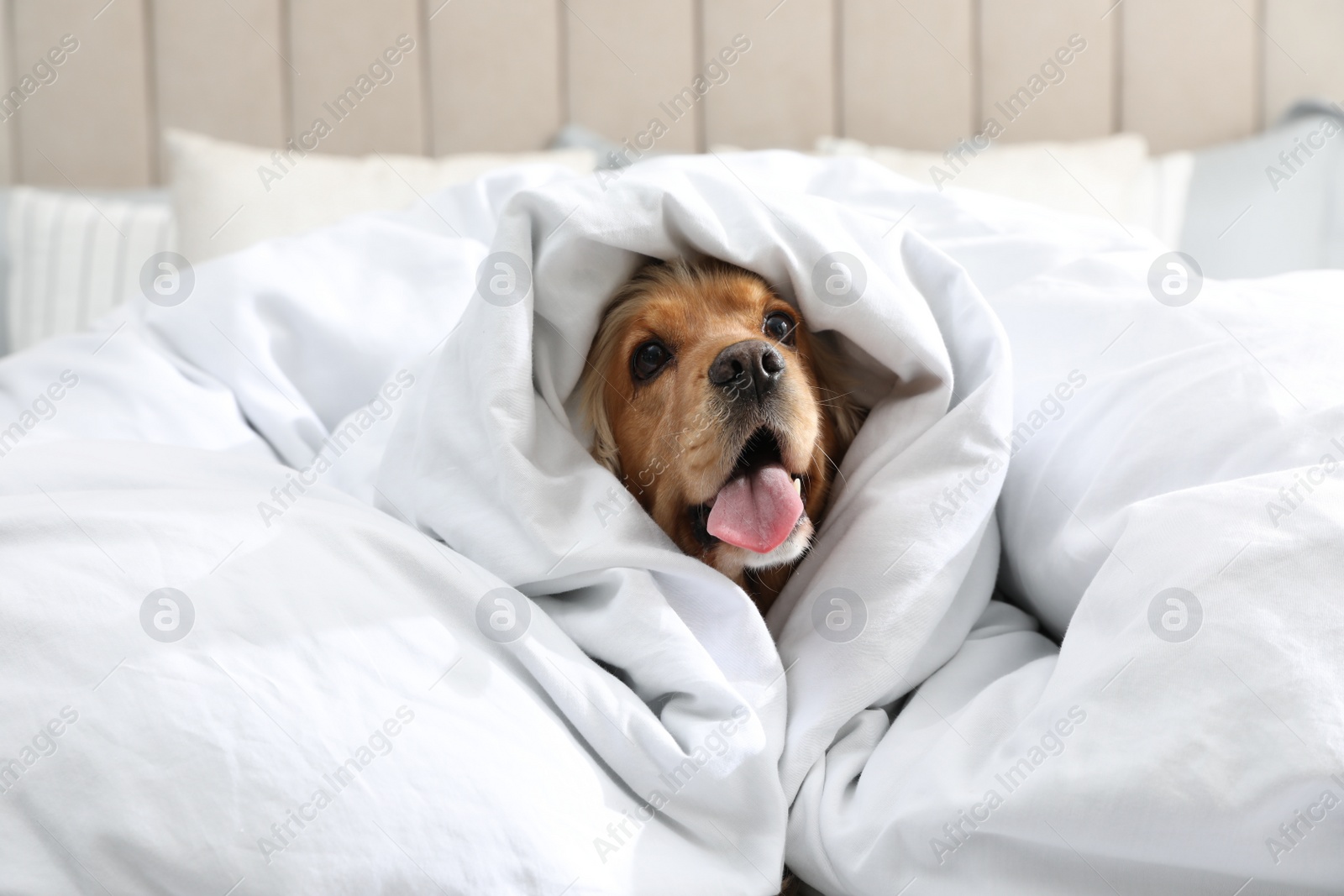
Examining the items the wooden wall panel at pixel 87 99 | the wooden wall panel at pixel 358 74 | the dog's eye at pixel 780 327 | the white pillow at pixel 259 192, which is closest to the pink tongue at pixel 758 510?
the dog's eye at pixel 780 327

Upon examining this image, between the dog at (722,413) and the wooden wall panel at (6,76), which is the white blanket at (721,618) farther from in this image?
the wooden wall panel at (6,76)

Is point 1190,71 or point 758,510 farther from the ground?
point 1190,71

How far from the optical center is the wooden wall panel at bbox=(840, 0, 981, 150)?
252cm

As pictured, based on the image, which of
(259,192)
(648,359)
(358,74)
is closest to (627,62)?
(358,74)

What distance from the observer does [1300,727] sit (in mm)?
628

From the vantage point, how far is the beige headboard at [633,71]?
2.50 meters

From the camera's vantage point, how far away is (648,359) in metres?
1.21

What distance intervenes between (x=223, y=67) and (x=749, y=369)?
218 cm

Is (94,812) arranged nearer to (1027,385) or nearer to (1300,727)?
(1300,727)

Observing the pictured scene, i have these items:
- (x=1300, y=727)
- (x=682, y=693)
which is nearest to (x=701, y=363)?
(x=682, y=693)

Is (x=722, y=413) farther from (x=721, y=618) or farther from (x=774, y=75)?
(x=774, y=75)

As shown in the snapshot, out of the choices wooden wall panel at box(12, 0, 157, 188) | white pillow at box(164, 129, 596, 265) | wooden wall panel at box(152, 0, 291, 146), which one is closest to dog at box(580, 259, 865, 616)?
white pillow at box(164, 129, 596, 265)

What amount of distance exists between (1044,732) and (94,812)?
69 centimetres

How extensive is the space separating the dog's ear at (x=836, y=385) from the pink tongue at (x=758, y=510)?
200 millimetres
